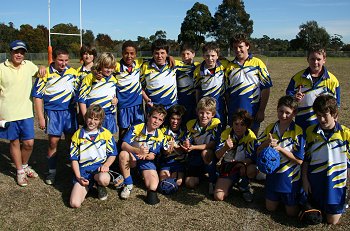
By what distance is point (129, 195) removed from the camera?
4590mm

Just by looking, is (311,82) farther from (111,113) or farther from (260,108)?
(111,113)

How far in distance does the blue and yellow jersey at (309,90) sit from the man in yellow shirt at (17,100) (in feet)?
11.3

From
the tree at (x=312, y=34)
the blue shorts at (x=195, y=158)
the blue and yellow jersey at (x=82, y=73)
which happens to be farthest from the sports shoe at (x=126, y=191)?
the tree at (x=312, y=34)

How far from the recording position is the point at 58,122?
508 centimetres

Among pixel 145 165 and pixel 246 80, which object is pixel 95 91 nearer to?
pixel 145 165

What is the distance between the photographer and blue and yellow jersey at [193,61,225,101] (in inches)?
198

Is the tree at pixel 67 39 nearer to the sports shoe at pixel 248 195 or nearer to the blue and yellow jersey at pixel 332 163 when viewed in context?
the sports shoe at pixel 248 195

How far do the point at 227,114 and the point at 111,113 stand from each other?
5.45 feet

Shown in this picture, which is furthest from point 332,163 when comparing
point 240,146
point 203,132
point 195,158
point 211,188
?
point 195,158

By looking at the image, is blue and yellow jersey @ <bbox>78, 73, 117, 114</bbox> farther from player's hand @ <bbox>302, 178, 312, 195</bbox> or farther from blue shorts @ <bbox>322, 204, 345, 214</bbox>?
blue shorts @ <bbox>322, 204, 345, 214</bbox>

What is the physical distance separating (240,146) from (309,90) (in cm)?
107

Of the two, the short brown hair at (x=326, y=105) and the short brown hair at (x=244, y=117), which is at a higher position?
the short brown hair at (x=326, y=105)

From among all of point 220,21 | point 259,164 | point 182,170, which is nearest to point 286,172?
point 259,164

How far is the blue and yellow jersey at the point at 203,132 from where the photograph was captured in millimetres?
4754
